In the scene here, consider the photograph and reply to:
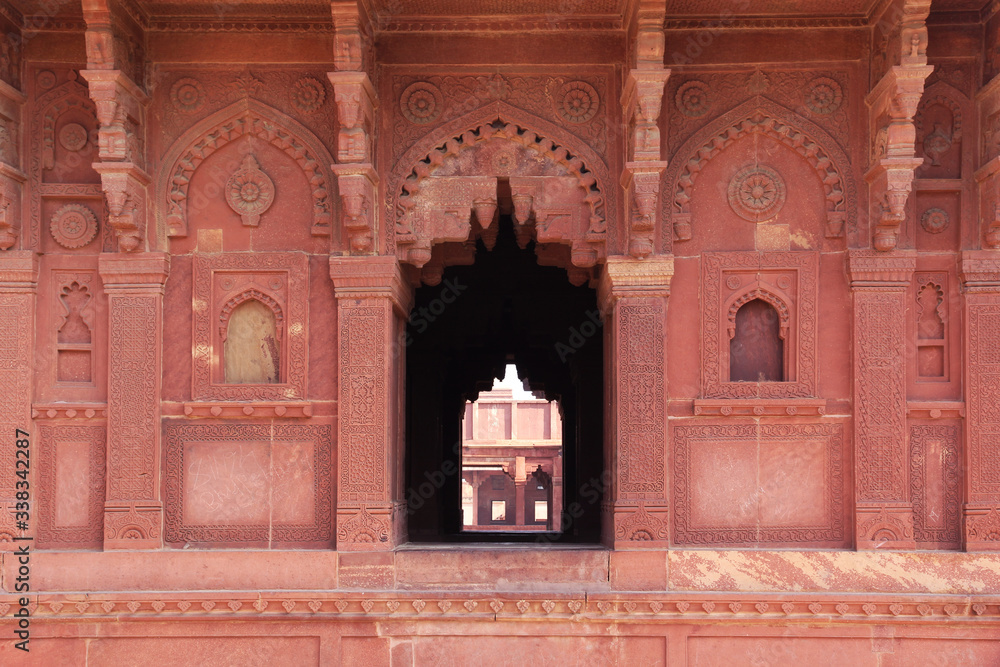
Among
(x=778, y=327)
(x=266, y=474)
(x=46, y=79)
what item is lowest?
(x=266, y=474)

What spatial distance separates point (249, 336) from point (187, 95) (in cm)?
155

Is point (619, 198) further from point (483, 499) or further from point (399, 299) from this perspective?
point (483, 499)

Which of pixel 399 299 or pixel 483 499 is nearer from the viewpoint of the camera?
pixel 399 299

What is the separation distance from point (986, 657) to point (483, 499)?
659 inches

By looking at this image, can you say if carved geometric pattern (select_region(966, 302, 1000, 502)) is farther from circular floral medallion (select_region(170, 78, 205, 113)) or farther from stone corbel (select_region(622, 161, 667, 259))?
circular floral medallion (select_region(170, 78, 205, 113))

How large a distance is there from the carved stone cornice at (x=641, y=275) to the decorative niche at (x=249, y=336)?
189 cm

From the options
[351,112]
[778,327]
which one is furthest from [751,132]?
[351,112]

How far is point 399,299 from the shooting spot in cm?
583

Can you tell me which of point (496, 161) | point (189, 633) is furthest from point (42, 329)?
point (496, 161)

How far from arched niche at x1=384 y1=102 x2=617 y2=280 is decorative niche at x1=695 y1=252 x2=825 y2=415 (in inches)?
30.4

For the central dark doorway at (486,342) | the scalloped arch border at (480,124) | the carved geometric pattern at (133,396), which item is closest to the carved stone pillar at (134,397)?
the carved geometric pattern at (133,396)

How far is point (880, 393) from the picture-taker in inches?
214

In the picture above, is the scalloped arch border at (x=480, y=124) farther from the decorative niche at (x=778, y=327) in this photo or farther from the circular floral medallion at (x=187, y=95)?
the circular floral medallion at (x=187, y=95)

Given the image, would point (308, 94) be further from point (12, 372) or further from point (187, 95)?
point (12, 372)
